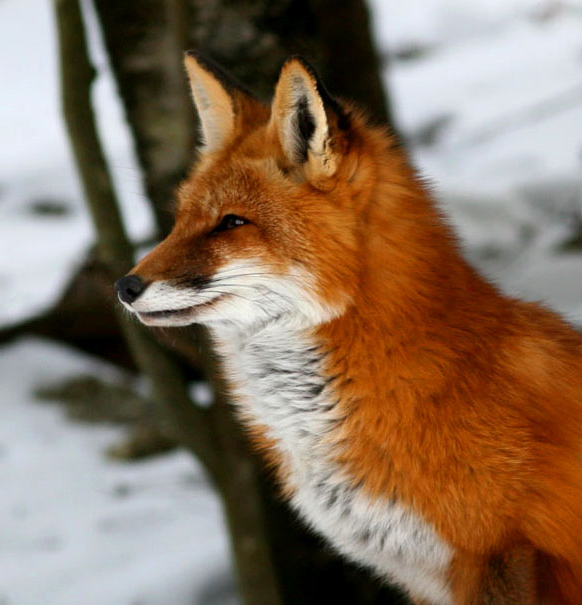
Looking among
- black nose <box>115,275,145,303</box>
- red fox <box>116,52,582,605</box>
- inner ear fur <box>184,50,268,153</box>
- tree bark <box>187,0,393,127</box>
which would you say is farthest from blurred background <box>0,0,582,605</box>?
black nose <box>115,275,145,303</box>

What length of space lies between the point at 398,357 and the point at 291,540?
2.12 meters

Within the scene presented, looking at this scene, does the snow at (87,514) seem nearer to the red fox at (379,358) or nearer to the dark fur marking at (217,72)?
the red fox at (379,358)

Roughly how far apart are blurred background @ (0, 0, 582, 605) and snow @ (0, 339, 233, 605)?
14mm

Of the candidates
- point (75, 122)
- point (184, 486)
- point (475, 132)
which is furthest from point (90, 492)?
point (475, 132)

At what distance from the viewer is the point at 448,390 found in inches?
107

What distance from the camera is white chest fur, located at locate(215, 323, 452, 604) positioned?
2758 mm

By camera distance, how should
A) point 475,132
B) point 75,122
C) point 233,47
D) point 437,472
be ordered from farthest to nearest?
point 475,132
point 75,122
point 233,47
point 437,472

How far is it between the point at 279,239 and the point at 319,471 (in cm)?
67

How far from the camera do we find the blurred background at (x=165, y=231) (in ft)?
15.0

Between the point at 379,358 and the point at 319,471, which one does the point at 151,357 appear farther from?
the point at 379,358

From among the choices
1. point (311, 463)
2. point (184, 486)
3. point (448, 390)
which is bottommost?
point (184, 486)

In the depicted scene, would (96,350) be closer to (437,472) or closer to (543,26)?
(437,472)

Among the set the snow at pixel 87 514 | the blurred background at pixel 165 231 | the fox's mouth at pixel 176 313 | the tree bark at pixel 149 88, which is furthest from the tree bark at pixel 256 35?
the snow at pixel 87 514

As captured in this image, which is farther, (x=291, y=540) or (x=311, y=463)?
(x=291, y=540)
